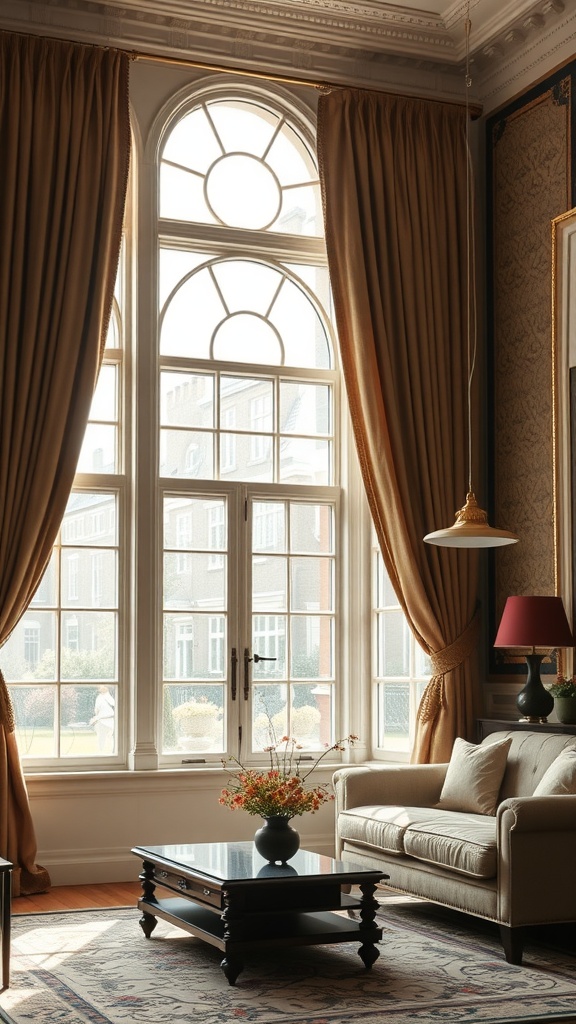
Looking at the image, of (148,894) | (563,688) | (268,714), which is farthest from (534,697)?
(148,894)

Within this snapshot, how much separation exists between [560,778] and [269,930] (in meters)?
1.45

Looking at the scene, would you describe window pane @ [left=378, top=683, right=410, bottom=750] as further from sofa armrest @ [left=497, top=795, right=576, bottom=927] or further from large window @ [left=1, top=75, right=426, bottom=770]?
sofa armrest @ [left=497, top=795, right=576, bottom=927]

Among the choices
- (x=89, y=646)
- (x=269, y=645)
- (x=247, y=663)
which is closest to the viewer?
(x=89, y=646)

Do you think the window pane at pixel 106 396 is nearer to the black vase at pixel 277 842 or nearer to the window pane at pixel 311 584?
the window pane at pixel 311 584

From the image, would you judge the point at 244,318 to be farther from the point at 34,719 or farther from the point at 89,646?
the point at 34,719

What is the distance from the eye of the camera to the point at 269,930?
477 centimetres

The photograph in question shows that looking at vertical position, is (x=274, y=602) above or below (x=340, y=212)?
below

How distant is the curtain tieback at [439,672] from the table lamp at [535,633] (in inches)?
33.8

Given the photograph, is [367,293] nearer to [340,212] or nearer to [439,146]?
[340,212]

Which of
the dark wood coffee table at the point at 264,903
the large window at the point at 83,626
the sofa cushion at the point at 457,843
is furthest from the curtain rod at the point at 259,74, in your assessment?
the dark wood coffee table at the point at 264,903

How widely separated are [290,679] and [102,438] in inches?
71.3

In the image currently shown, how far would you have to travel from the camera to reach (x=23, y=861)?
258 inches

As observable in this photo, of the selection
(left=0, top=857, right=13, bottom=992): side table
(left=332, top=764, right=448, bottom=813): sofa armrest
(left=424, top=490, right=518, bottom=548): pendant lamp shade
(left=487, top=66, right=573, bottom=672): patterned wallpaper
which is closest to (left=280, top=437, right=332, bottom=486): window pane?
(left=487, top=66, right=573, bottom=672): patterned wallpaper

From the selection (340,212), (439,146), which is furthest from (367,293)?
(439,146)
